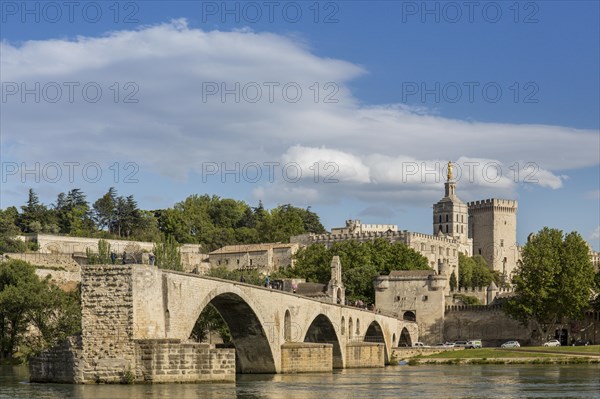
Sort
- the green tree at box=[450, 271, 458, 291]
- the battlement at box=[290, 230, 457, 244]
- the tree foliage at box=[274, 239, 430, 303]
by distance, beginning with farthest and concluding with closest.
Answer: the battlement at box=[290, 230, 457, 244], the green tree at box=[450, 271, 458, 291], the tree foliage at box=[274, 239, 430, 303]

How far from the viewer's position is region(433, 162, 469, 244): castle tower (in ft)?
607

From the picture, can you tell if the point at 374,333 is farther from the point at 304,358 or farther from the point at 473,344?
the point at 304,358

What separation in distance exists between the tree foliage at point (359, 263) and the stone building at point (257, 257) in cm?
1197

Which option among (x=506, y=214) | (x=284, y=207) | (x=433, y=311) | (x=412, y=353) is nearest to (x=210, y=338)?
(x=412, y=353)

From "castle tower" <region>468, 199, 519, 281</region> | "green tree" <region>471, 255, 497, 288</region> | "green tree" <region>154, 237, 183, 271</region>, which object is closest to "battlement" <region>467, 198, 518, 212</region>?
"castle tower" <region>468, 199, 519, 281</region>

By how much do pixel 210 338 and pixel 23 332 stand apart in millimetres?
18070

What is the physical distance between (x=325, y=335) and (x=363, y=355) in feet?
11.6

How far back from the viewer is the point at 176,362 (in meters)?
46.2

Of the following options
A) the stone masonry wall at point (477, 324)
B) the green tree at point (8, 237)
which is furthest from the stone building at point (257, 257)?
the stone masonry wall at point (477, 324)

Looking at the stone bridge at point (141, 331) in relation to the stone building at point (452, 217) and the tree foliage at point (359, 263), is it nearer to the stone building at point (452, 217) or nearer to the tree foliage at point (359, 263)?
the tree foliage at point (359, 263)

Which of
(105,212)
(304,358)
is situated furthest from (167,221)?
(304,358)

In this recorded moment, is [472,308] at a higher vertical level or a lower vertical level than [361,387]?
higher

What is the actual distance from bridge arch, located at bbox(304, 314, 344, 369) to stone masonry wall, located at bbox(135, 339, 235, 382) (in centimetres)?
3018

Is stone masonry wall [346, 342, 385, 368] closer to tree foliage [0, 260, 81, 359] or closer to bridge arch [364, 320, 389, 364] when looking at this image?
bridge arch [364, 320, 389, 364]
